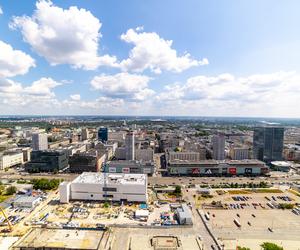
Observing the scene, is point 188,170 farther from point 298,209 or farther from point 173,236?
point 173,236

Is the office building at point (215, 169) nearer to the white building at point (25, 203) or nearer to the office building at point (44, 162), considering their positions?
the office building at point (44, 162)

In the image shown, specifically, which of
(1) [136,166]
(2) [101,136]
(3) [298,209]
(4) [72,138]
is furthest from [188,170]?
(4) [72,138]

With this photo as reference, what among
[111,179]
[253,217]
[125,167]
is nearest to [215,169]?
[125,167]

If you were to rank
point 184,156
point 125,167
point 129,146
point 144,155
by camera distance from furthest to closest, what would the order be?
point 144,155 → point 184,156 → point 129,146 → point 125,167

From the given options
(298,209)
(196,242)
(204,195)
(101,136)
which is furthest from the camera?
(101,136)

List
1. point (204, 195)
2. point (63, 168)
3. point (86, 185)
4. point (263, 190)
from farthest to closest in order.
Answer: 1. point (63, 168)
2. point (263, 190)
3. point (204, 195)
4. point (86, 185)

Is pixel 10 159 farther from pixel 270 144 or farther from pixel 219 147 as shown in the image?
pixel 270 144

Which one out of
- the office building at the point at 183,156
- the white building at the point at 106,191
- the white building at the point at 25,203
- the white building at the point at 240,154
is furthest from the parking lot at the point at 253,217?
the white building at the point at 240,154
